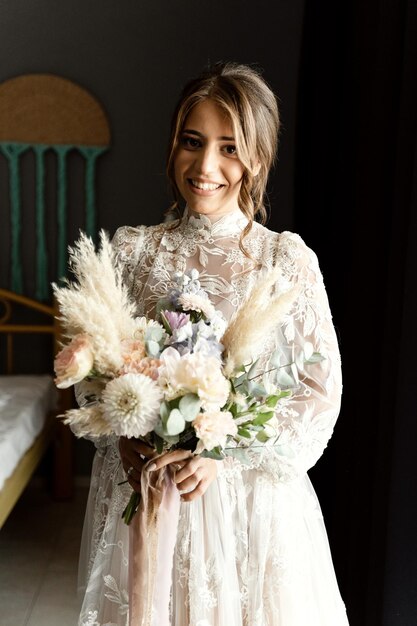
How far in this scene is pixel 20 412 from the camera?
2.82m

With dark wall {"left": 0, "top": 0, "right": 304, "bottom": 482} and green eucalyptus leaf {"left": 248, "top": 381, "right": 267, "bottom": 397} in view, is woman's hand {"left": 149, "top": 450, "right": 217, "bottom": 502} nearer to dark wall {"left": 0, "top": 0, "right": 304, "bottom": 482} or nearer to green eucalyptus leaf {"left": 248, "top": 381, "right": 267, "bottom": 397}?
green eucalyptus leaf {"left": 248, "top": 381, "right": 267, "bottom": 397}

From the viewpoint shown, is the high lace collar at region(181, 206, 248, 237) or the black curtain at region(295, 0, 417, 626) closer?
the high lace collar at region(181, 206, 248, 237)

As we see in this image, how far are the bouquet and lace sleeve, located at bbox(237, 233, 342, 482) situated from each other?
229mm

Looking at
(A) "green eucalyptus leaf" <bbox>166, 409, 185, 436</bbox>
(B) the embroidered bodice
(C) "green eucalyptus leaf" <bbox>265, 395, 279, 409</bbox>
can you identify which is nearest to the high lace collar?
(B) the embroidered bodice

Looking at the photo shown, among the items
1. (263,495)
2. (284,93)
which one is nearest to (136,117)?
(284,93)

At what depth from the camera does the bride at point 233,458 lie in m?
1.23

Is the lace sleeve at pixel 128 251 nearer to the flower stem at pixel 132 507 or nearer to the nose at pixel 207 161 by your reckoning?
the nose at pixel 207 161

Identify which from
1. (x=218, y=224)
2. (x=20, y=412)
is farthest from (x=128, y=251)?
(x=20, y=412)

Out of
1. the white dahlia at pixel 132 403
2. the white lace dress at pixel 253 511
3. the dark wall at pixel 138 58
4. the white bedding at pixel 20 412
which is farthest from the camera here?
the dark wall at pixel 138 58

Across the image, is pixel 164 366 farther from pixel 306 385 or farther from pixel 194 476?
pixel 306 385

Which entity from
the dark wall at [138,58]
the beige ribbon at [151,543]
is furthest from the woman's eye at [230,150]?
the dark wall at [138,58]

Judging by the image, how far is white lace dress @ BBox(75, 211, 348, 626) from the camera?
1.23m

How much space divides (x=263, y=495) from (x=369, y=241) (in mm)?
859

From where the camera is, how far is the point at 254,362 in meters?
1.07
